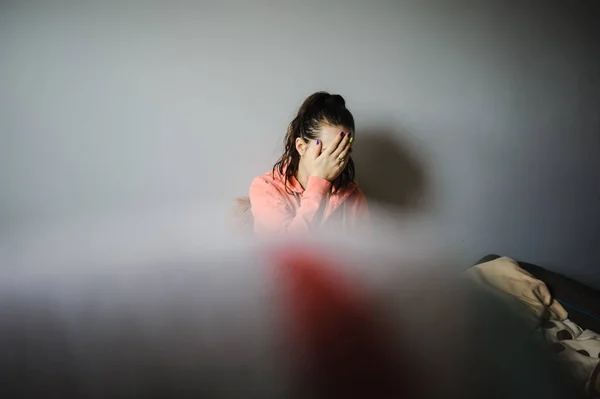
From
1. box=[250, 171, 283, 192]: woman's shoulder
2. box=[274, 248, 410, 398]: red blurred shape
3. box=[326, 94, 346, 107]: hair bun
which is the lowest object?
box=[274, 248, 410, 398]: red blurred shape

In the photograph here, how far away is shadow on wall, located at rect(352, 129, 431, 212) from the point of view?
3.36 feet

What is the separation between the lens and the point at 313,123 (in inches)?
30.9

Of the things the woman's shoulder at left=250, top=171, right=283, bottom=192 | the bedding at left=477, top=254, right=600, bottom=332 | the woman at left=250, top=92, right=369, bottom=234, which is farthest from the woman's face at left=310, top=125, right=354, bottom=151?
the bedding at left=477, top=254, right=600, bottom=332

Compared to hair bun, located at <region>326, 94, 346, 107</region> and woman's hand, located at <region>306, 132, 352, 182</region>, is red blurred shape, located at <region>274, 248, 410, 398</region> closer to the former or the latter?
woman's hand, located at <region>306, 132, 352, 182</region>

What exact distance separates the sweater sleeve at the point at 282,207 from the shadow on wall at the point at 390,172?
305 mm

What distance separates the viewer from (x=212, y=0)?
34.0 inches

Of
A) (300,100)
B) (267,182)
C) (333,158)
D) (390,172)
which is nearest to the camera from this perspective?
(333,158)

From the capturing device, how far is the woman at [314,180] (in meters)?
0.69

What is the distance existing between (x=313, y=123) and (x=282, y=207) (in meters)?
0.18

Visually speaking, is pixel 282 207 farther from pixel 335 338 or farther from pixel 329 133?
pixel 335 338

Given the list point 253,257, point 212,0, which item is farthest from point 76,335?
point 212,0

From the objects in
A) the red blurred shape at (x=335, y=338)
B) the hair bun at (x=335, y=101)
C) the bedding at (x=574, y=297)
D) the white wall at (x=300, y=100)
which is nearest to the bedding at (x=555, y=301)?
the bedding at (x=574, y=297)

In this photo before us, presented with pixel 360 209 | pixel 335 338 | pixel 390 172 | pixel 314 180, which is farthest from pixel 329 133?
pixel 335 338

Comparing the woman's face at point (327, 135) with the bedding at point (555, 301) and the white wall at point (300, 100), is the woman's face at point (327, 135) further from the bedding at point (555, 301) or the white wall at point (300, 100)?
the bedding at point (555, 301)
